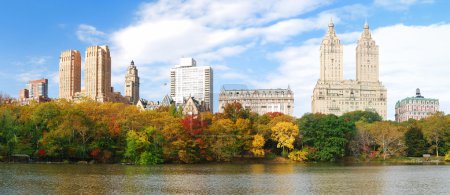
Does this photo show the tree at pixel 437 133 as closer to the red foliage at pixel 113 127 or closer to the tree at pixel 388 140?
the tree at pixel 388 140

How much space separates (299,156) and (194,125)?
650 inches

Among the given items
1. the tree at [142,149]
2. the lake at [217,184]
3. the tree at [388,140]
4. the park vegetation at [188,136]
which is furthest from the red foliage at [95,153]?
the tree at [388,140]

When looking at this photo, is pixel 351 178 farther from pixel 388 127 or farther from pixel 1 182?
pixel 388 127

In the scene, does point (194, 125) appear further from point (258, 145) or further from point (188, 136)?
point (258, 145)

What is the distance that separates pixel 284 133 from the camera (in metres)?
82.6

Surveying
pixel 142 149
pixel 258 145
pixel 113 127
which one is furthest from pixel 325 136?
pixel 113 127

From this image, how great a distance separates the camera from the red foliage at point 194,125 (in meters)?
77.1

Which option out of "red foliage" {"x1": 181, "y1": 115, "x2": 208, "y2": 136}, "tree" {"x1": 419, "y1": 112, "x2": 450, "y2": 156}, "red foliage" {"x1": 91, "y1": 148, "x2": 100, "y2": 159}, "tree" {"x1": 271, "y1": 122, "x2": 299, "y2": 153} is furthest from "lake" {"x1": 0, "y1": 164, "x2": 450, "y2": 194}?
"tree" {"x1": 419, "y1": 112, "x2": 450, "y2": 156}

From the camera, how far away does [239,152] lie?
3155 inches

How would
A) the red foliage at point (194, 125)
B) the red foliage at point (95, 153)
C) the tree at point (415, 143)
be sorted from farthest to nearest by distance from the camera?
the tree at point (415, 143) → the red foliage at point (194, 125) → the red foliage at point (95, 153)

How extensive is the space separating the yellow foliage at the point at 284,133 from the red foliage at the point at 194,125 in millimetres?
10880

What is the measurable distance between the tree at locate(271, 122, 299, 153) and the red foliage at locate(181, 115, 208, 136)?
10845 millimetres

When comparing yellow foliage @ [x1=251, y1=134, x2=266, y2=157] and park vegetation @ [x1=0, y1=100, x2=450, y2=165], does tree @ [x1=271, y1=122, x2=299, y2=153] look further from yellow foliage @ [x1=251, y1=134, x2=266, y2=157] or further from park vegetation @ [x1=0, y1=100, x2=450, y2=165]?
yellow foliage @ [x1=251, y1=134, x2=266, y2=157]

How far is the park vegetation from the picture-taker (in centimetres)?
6931
